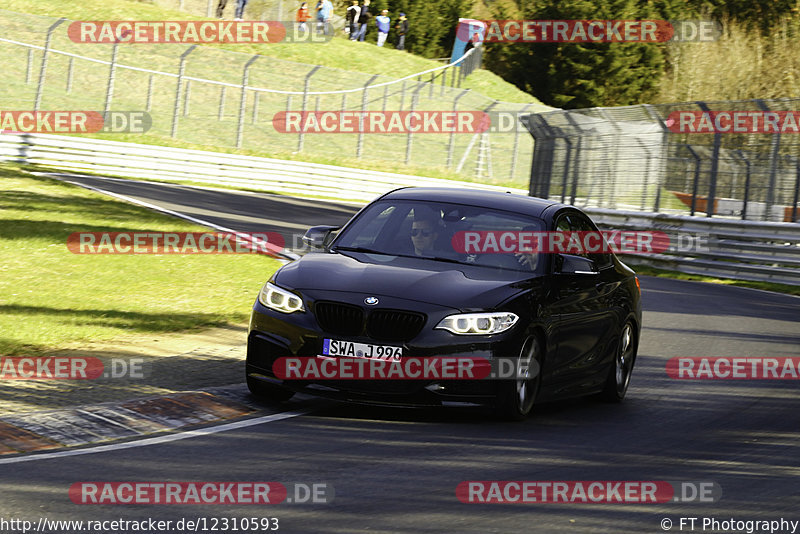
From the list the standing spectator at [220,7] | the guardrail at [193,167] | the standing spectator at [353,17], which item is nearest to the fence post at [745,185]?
the guardrail at [193,167]

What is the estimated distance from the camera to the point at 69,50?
141 ft

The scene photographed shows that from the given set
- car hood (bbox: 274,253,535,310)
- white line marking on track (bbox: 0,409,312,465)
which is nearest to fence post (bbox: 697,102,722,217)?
car hood (bbox: 274,253,535,310)

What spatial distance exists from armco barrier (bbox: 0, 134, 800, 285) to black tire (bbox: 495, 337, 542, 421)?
47.4 feet

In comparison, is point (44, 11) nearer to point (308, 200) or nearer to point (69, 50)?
point (69, 50)

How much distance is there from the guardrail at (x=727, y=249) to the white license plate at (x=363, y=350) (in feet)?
50.7

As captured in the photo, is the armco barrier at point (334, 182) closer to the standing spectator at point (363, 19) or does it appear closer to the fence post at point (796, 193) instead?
the fence post at point (796, 193)

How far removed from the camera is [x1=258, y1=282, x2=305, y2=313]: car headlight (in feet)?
27.1

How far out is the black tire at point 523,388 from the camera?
827 centimetres

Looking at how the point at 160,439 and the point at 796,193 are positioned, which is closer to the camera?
the point at 160,439

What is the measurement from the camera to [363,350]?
796cm

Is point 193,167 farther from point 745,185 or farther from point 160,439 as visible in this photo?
point 160,439

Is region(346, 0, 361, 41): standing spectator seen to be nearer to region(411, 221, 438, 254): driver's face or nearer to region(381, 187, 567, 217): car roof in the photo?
region(381, 187, 567, 217): car roof

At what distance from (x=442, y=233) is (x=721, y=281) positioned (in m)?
15.4

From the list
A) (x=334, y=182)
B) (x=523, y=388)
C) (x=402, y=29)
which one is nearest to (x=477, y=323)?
(x=523, y=388)
